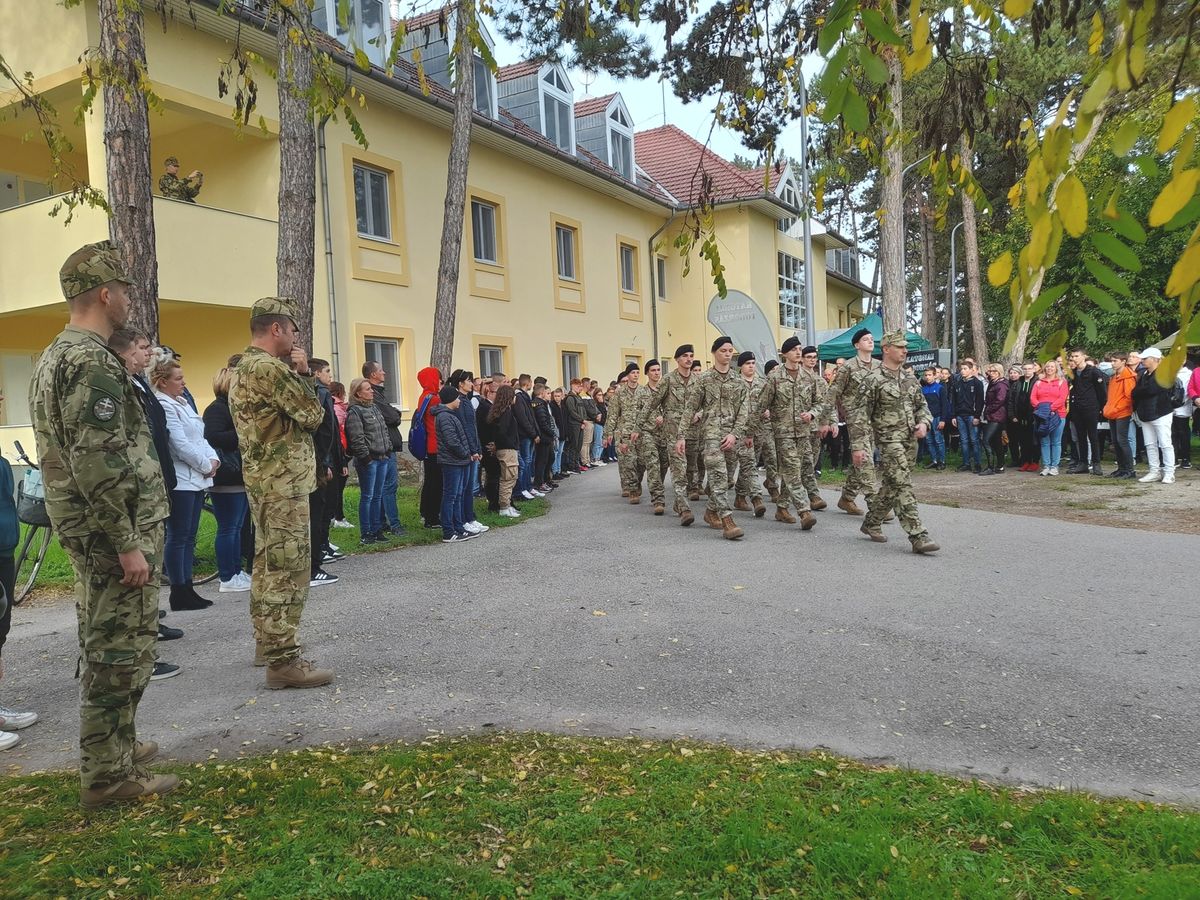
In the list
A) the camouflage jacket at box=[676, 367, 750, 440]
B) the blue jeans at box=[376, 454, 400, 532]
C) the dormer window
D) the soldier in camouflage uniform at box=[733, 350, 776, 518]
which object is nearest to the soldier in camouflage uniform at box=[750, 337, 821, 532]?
the soldier in camouflage uniform at box=[733, 350, 776, 518]

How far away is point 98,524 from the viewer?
11.6 feet

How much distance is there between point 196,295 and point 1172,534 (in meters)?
14.4

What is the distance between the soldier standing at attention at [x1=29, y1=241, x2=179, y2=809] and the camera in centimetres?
352

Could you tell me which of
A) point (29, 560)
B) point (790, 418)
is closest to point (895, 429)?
point (790, 418)

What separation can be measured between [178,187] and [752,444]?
10467 mm

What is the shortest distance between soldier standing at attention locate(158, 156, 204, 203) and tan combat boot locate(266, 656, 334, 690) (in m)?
11.4

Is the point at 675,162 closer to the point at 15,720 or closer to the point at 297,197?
the point at 297,197

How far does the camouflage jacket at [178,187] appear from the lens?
13867 mm

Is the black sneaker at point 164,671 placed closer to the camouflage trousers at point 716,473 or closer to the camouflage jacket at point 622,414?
the camouflage trousers at point 716,473

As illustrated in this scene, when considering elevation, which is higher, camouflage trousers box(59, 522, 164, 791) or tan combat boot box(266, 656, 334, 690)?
camouflage trousers box(59, 522, 164, 791)

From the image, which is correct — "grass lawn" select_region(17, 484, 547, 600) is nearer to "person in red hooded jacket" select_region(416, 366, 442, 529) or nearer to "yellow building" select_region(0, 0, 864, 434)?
"person in red hooded jacket" select_region(416, 366, 442, 529)

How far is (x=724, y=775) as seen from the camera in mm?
3695

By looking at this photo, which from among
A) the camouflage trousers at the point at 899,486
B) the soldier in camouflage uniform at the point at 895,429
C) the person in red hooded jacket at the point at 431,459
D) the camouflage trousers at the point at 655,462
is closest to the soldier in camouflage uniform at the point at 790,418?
the soldier in camouflage uniform at the point at 895,429

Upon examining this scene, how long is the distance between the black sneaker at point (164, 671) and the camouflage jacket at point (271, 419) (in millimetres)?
1424
